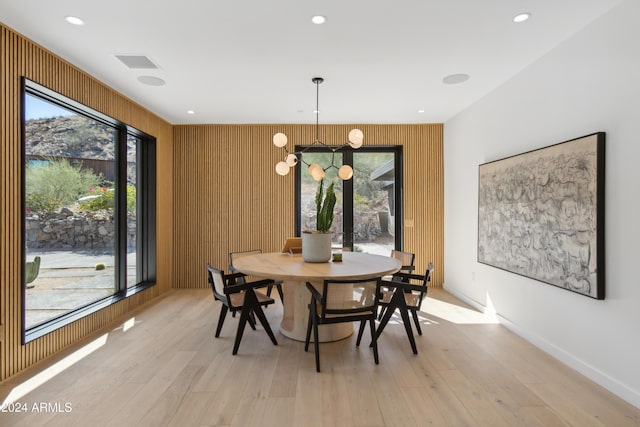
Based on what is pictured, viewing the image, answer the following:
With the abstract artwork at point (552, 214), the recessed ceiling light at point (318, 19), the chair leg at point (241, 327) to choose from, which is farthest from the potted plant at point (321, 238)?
the abstract artwork at point (552, 214)

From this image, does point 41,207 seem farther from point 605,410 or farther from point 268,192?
point 605,410

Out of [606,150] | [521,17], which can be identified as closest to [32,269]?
[521,17]

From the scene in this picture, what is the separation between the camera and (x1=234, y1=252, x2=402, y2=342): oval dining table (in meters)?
2.84

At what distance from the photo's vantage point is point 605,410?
86.7 inches

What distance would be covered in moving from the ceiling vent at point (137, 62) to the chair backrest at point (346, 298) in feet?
9.08

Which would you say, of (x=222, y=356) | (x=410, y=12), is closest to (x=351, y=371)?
(x=222, y=356)

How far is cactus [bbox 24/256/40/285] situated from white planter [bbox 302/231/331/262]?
8.04 ft

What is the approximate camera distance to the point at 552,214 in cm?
303

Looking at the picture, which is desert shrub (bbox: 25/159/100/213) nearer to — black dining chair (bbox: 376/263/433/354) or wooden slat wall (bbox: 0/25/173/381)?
wooden slat wall (bbox: 0/25/173/381)

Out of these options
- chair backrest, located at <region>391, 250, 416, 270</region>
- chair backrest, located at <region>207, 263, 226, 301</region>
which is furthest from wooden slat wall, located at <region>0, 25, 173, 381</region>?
chair backrest, located at <region>391, 250, 416, 270</region>

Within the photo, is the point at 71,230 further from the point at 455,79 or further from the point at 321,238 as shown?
the point at 455,79

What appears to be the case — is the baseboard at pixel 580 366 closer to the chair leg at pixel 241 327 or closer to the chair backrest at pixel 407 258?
the chair backrest at pixel 407 258

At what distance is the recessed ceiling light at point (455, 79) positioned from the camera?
3658 mm

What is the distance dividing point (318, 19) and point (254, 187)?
342 cm
